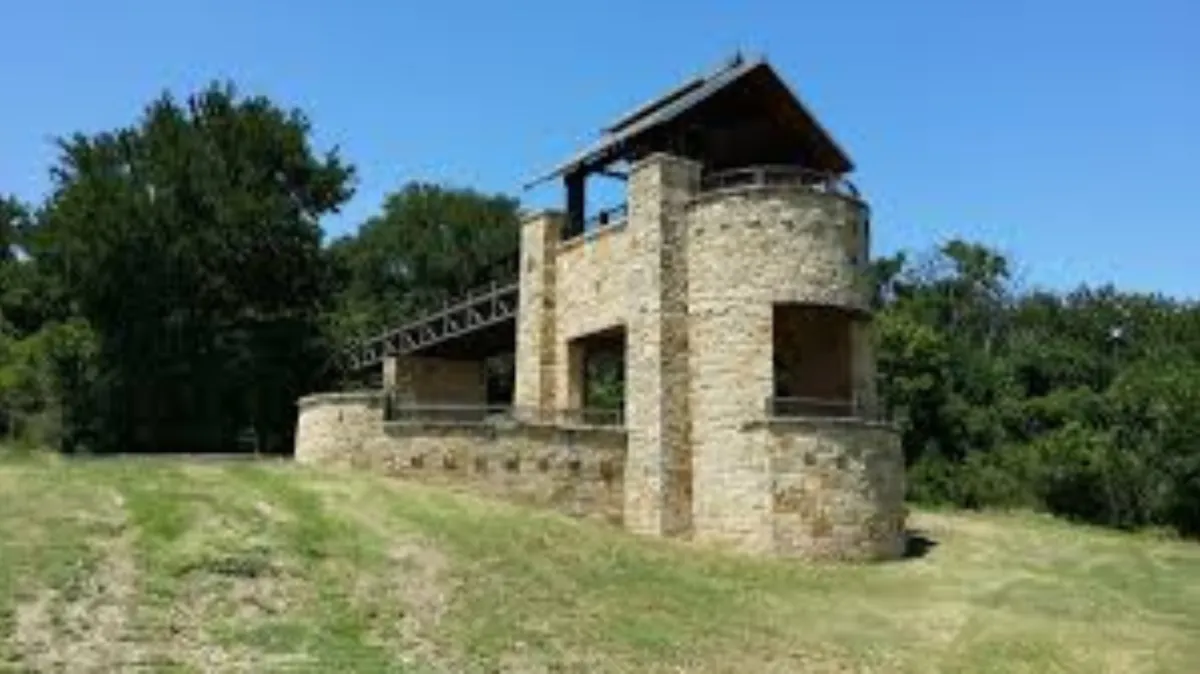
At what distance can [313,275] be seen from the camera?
58938mm

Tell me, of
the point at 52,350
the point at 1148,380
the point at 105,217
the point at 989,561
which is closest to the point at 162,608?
the point at 989,561

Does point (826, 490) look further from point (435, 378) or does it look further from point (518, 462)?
point (435, 378)

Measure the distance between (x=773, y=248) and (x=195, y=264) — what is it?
24896 mm

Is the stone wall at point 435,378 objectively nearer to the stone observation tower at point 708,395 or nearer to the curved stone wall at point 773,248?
the stone observation tower at point 708,395

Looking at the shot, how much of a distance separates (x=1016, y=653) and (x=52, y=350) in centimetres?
4125

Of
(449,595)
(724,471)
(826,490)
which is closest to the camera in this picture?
(449,595)

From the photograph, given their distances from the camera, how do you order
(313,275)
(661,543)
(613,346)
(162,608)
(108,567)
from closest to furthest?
(162,608) < (108,567) < (661,543) < (613,346) < (313,275)

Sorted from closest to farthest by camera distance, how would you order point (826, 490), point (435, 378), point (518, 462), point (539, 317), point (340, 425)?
point (826, 490) → point (518, 462) → point (340, 425) → point (539, 317) → point (435, 378)

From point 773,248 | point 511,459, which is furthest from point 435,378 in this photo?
point 773,248

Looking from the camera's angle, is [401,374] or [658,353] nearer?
[658,353]

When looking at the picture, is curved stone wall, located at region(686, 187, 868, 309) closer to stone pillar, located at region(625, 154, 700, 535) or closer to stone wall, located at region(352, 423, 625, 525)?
stone pillar, located at region(625, 154, 700, 535)

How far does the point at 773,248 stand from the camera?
37188mm

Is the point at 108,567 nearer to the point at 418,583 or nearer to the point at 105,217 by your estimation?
the point at 418,583

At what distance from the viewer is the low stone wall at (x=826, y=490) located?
34938 millimetres
